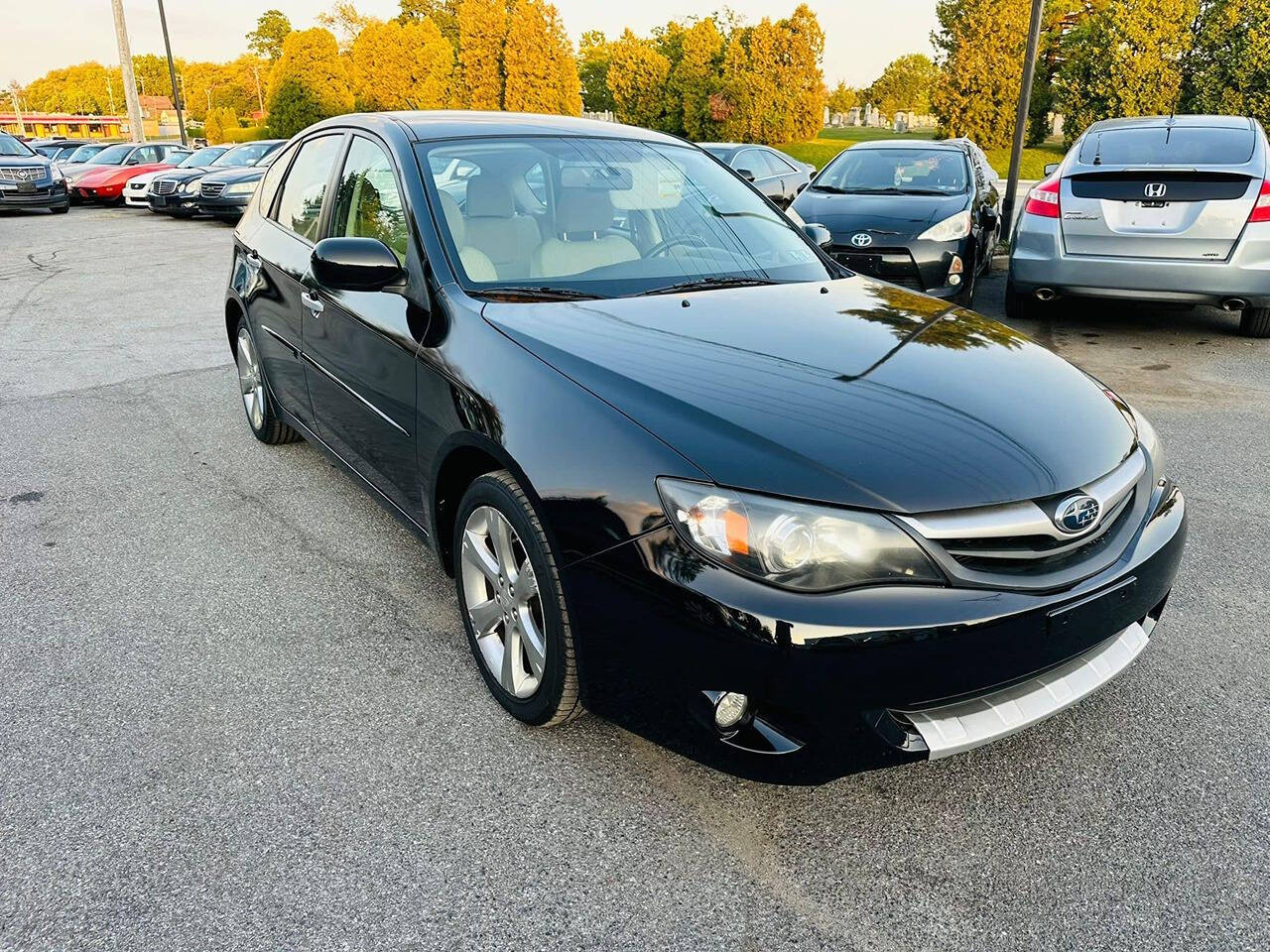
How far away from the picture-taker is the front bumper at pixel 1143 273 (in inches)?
248

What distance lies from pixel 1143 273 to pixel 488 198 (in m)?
5.21

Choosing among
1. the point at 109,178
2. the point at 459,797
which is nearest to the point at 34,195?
the point at 109,178

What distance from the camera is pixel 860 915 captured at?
77.6 inches

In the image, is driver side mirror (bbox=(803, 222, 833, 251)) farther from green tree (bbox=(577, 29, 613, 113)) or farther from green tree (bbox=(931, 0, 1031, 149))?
green tree (bbox=(577, 29, 613, 113))

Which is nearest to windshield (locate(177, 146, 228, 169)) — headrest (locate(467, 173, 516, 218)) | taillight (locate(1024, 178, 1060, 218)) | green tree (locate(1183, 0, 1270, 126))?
taillight (locate(1024, 178, 1060, 218))

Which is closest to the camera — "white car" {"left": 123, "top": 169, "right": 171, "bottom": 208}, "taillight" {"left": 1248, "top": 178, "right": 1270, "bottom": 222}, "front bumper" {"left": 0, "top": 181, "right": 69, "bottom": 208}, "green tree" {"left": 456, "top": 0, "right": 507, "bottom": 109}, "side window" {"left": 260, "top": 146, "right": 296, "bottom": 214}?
"side window" {"left": 260, "top": 146, "right": 296, "bottom": 214}

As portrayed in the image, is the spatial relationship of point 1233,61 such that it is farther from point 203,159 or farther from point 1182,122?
point 203,159

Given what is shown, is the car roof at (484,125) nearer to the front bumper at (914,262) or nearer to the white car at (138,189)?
the front bumper at (914,262)

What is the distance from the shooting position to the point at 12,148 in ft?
65.7

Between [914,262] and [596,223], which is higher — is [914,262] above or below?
below

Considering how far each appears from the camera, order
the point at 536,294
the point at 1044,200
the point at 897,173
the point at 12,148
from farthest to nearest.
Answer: the point at 12,148
the point at 897,173
the point at 1044,200
the point at 536,294

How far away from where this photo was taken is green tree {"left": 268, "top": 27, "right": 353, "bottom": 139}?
38469 mm

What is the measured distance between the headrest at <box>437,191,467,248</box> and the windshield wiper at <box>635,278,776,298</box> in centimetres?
57

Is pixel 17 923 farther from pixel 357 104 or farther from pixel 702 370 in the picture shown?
pixel 357 104
